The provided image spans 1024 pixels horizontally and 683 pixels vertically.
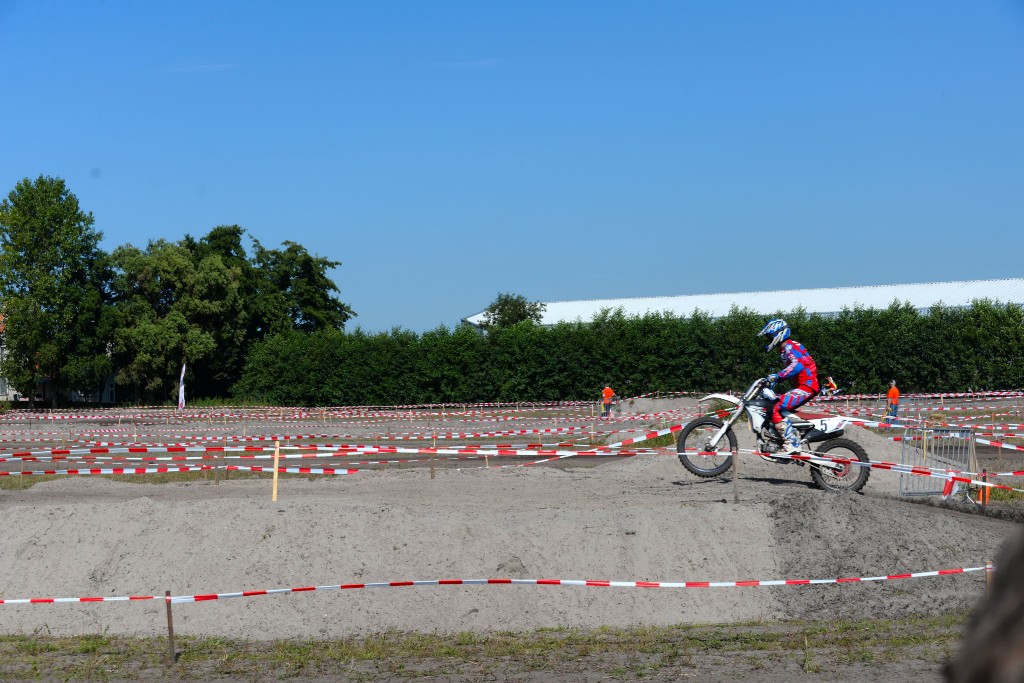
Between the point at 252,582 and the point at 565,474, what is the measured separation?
896 centimetres

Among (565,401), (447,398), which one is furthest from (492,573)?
(447,398)

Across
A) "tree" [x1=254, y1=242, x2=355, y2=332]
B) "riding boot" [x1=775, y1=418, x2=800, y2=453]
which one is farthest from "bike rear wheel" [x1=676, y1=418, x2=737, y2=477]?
"tree" [x1=254, y1=242, x2=355, y2=332]

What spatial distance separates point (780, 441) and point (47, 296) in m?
55.4

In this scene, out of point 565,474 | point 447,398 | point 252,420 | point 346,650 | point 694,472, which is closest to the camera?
point 346,650

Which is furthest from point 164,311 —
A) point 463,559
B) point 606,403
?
point 463,559

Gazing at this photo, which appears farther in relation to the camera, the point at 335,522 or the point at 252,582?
the point at 335,522

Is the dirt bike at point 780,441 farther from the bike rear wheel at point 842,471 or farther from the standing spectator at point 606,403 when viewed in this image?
the standing spectator at point 606,403

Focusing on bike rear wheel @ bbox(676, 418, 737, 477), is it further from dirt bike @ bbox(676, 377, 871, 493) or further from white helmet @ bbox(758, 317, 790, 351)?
white helmet @ bbox(758, 317, 790, 351)

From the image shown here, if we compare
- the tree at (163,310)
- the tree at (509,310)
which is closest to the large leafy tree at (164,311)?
the tree at (163,310)

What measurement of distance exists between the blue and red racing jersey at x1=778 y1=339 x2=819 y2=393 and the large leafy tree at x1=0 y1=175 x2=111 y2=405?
54.9 metres

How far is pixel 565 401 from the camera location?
2151 inches

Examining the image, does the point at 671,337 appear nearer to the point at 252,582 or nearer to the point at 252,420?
the point at 252,420

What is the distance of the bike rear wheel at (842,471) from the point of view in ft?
49.2

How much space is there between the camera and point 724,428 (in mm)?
15477
